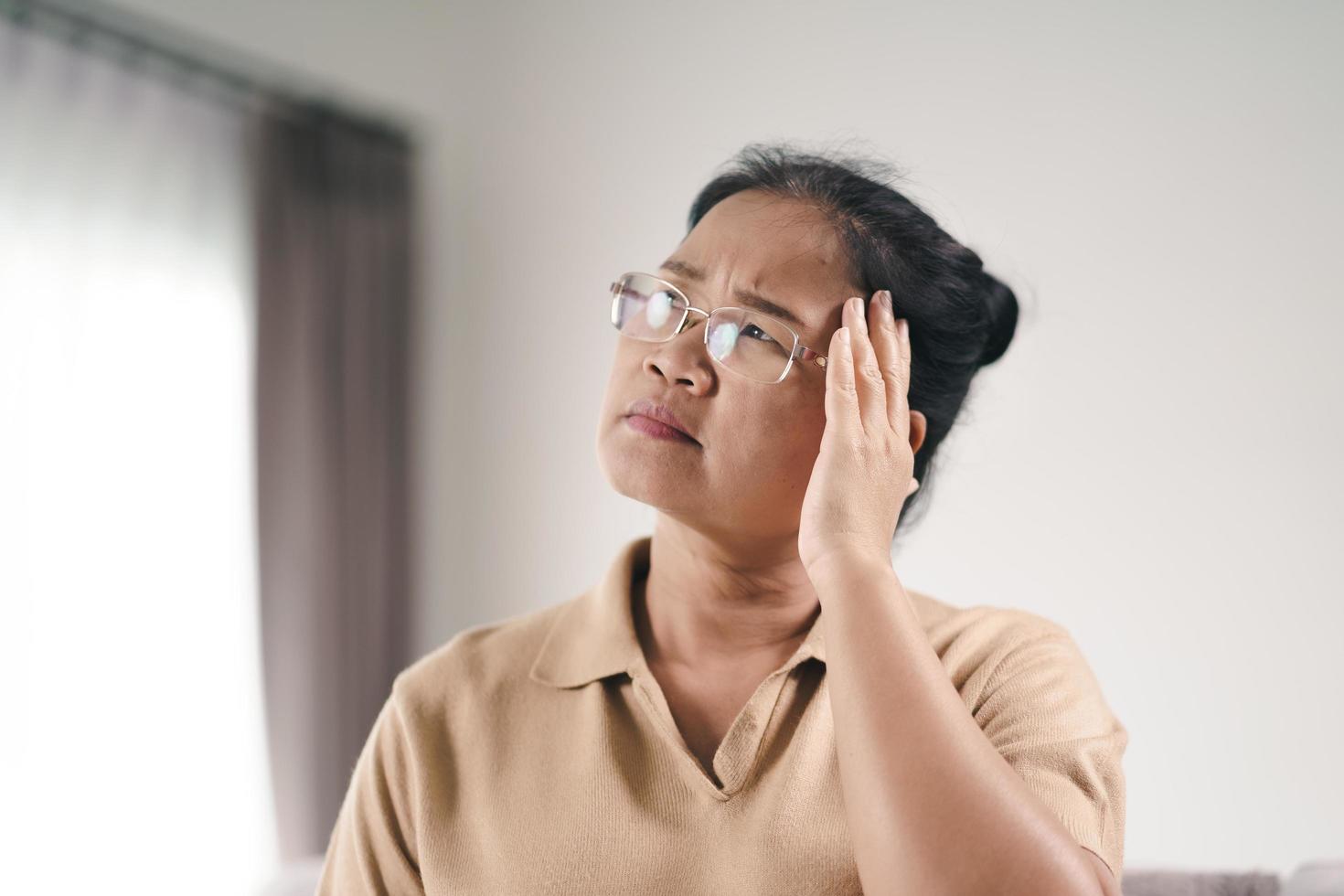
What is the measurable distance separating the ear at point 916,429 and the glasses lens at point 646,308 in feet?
1.10

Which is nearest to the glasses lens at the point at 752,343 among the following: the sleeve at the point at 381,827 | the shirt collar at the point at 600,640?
the shirt collar at the point at 600,640

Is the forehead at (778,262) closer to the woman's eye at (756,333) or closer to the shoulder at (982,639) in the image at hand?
the woman's eye at (756,333)

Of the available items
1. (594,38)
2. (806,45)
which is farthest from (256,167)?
(806,45)

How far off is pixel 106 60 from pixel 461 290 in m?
1.28

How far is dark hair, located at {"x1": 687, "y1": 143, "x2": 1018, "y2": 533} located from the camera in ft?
4.91

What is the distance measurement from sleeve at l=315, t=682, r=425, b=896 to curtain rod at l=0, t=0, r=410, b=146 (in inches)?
88.5

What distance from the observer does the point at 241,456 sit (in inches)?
128

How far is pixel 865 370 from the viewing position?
1371 millimetres

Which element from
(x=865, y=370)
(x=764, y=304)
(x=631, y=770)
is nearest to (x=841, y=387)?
(x=865, y=370)

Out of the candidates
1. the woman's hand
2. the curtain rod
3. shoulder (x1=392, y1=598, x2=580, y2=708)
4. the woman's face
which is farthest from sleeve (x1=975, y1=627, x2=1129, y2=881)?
the curtain rod

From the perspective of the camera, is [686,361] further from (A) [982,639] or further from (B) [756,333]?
(A) [982,639]

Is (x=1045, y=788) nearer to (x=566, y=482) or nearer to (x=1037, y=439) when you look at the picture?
(x=1037, y=439)

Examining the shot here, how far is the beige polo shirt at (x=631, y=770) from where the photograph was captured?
49.5 inches

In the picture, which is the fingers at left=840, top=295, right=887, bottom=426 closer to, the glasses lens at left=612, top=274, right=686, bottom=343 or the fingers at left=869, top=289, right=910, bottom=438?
the fingers at left=869, top=289, right=910, bottom=438
